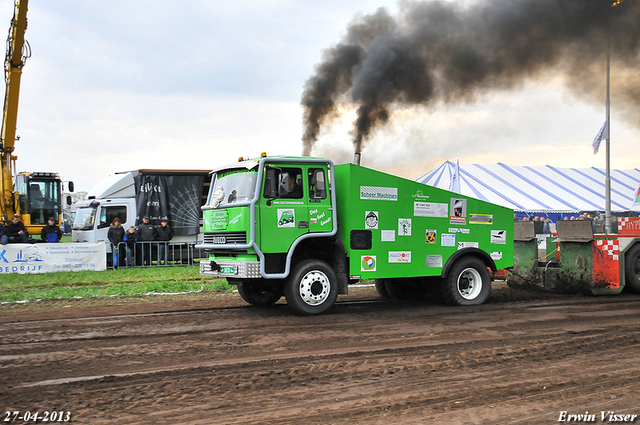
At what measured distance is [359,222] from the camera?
9.16 meters

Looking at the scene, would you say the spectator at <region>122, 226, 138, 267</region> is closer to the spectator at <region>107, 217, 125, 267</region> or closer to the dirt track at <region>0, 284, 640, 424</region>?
the spectator at <region>107, 217, 125, 267</region>

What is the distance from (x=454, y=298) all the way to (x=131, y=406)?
699cm

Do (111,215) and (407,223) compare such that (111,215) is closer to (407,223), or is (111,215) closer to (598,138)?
(407,223)

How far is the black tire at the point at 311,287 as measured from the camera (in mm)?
8766

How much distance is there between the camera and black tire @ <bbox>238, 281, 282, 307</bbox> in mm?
10086

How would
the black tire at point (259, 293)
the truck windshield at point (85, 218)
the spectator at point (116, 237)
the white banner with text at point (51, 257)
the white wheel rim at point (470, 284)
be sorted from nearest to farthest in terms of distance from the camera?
the black tire at point (259, 293) → the white wheel rim at point (470, 284) → the white banner with text at point (51, 257) → the spectator at point (116, 237) → the truck windshield at point (85, 218)

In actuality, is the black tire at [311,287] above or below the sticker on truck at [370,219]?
below

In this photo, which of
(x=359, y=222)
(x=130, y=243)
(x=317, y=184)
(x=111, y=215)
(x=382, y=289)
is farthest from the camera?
(x=111, y=215)

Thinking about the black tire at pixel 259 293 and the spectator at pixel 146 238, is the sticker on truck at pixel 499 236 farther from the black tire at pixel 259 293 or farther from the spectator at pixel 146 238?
the spectator at pixel 146 238

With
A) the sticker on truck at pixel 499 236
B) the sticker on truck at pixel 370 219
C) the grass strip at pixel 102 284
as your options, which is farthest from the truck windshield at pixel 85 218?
the sticker on truck at pixel 499 236

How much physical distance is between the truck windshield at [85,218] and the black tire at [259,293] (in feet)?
37.2

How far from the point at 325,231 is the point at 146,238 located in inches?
444

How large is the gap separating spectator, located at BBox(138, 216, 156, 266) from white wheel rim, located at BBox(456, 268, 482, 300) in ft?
38.1

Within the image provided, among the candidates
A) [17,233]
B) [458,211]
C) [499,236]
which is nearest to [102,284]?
[17,233]
